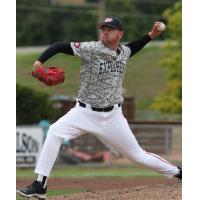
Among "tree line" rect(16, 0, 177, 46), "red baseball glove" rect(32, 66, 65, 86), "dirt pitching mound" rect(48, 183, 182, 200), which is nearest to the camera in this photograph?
"red baseball glove" rect(32, 66, 65, 86)

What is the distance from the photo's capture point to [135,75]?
5475 centimetres

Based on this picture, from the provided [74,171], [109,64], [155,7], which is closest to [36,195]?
[109,64]

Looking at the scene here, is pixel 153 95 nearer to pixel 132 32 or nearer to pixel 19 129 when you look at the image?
pixel 132 32

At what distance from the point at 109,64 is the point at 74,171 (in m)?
11.1

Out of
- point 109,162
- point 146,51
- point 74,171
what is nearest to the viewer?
point 74,171

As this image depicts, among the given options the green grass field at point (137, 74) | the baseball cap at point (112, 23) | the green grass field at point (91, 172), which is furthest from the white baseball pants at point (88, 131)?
the green grass field at point (137, 74)

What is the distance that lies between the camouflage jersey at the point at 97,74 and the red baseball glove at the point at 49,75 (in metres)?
0.25

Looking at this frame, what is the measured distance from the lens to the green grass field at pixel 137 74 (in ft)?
160

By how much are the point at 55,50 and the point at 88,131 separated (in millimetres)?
922

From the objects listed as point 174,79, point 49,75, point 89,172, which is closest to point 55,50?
point 49,75

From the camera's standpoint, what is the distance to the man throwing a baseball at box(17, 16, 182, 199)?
7.50 m

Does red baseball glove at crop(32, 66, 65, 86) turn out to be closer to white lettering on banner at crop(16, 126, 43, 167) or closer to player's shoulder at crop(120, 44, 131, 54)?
player's shoulder at crop(120, 44, 131, 54)

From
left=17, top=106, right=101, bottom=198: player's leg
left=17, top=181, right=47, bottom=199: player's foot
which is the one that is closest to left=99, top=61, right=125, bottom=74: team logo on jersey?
left=17, top=106, right=101, bottom=198: player's leg

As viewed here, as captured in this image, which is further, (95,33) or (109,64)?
(95,33)
